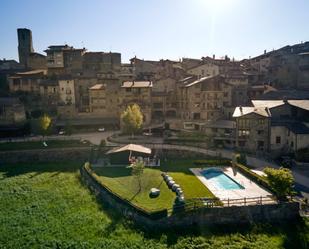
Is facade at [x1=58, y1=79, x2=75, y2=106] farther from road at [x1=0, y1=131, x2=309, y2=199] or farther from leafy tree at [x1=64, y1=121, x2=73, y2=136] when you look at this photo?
road at [x1=0, y1=131, x2=309, y2=199]

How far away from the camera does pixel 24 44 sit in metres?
90.1

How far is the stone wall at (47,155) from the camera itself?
47.0m

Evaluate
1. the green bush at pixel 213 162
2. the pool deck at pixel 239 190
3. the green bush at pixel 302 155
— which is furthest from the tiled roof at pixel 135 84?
the green bush at pixel 302 155

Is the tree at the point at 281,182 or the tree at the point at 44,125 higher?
the tree at the point at 44,125

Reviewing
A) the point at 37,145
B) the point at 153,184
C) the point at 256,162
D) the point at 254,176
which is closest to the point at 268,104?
the point at 256,162

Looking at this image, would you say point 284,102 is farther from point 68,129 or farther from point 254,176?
point 68,129

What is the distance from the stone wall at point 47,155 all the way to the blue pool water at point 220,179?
66.8 ft

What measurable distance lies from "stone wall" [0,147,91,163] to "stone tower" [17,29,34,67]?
5150 cm

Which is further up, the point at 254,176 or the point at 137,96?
the point at 137,96

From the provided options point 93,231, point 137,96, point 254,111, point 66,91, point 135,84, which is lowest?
point 93,231

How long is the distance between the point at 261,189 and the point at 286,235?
652 cm

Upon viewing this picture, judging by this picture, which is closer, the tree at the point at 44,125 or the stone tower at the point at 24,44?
the tree at the point at 44,125

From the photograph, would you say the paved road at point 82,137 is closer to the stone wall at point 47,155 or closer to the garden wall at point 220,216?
the stone wall at point 47,155

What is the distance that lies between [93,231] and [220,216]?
447 inches
